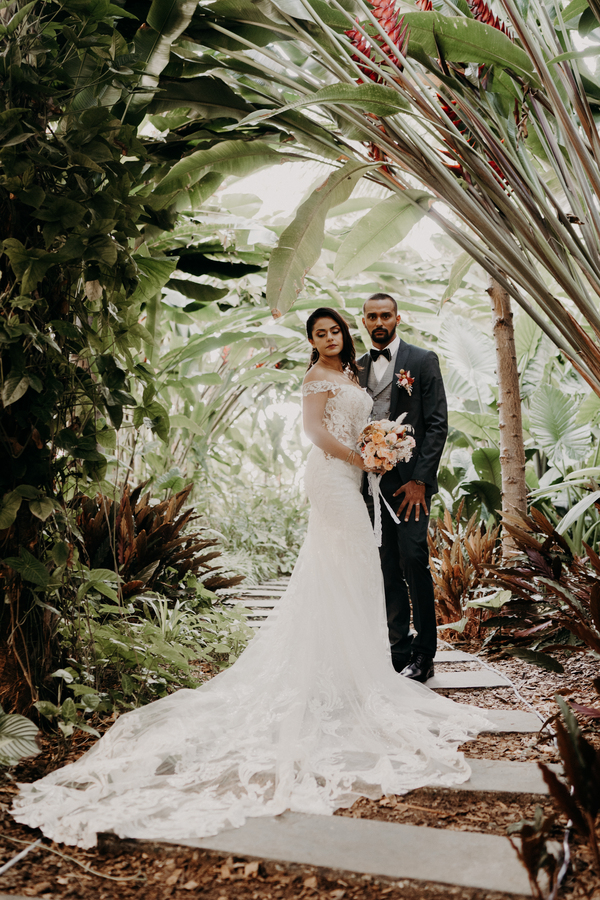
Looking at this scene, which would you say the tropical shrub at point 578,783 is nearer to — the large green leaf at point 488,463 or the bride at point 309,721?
the bride at point 309,721

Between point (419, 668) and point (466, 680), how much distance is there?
21 cm

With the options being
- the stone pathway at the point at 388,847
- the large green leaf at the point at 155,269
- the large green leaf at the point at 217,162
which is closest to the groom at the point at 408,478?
the large green leaf at the point at 217,162

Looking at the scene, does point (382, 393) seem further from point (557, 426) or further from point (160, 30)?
point (557, 426)

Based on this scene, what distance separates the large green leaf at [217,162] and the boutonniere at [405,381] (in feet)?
3.56

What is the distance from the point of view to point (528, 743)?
202cm

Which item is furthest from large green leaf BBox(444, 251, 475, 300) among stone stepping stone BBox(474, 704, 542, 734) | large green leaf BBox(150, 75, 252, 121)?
stone stepping stone BBox(474, 704, 542, 734)

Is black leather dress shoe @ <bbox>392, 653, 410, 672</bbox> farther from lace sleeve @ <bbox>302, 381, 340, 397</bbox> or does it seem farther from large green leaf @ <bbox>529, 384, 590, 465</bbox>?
large green leaf @ <bbox>529, 384, 590, 465</bbox>

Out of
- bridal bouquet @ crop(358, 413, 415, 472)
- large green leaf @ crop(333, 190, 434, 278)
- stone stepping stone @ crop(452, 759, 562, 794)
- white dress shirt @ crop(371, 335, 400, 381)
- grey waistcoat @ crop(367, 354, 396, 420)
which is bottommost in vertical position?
stone stepping stone @ crop(452, 759, 562, 794)

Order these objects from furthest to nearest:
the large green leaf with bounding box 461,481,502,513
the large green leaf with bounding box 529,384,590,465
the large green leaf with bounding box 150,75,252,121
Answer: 1. the large green leaf with bounding box 461,481,502,513
2. the large green leaf with bounding box 529,384,590,465
3. the large green leaf with bounding box 150,75,252,121

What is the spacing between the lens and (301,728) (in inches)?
80.5

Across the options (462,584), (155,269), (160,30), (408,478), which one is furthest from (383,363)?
(160,30)

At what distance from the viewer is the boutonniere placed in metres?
2.85

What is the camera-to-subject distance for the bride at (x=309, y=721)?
156cm

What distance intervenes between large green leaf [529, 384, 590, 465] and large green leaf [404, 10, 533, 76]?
8.57ft
